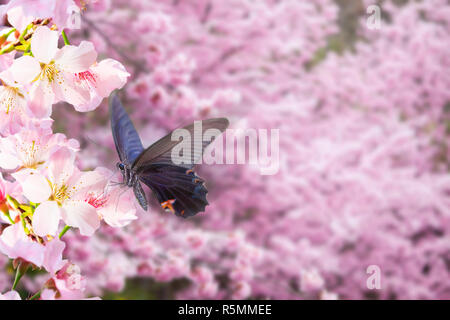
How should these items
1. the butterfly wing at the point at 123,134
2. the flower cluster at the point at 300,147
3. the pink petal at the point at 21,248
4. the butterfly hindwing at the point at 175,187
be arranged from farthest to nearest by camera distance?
the flower cluster at the point at 300,147 < the butterfly hindwing at the point at 175,187 < the butterfly wing at the point at 123,134 < the pink petal at the point at 21,248

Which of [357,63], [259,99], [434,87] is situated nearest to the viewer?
[259,99]

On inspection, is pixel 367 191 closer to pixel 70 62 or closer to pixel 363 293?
pixel 363 293

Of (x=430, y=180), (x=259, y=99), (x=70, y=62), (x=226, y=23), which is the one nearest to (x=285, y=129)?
(x=259, y=99)

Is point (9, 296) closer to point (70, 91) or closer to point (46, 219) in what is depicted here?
point (46, 219)

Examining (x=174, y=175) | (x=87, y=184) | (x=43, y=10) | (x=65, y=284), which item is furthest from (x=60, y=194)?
(x=174, y=175)

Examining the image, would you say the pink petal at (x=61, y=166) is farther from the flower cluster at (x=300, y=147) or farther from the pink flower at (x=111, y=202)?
the flower cluster at (x=300, y=147)

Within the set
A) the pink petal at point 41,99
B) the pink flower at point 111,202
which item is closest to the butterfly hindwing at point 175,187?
the pink flower at point 111,202
